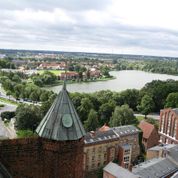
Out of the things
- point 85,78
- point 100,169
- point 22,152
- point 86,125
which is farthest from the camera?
point 85,78

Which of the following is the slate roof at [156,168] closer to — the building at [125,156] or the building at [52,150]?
the building at [125,156]

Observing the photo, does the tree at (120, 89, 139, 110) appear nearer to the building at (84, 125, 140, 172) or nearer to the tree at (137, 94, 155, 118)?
the tree at (137, 94, 155, 118)

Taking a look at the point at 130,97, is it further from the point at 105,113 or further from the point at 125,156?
the point at 125,156

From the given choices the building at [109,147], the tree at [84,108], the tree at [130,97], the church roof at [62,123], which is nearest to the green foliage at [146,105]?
the tree at [130,97]

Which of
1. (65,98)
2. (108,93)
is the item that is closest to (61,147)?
(65,98)

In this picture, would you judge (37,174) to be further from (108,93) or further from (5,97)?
(5,97)

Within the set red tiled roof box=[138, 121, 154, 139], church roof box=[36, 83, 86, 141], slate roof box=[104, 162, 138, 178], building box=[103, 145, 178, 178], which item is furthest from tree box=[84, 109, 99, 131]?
church roof box=[36, 83, 86, 141]
